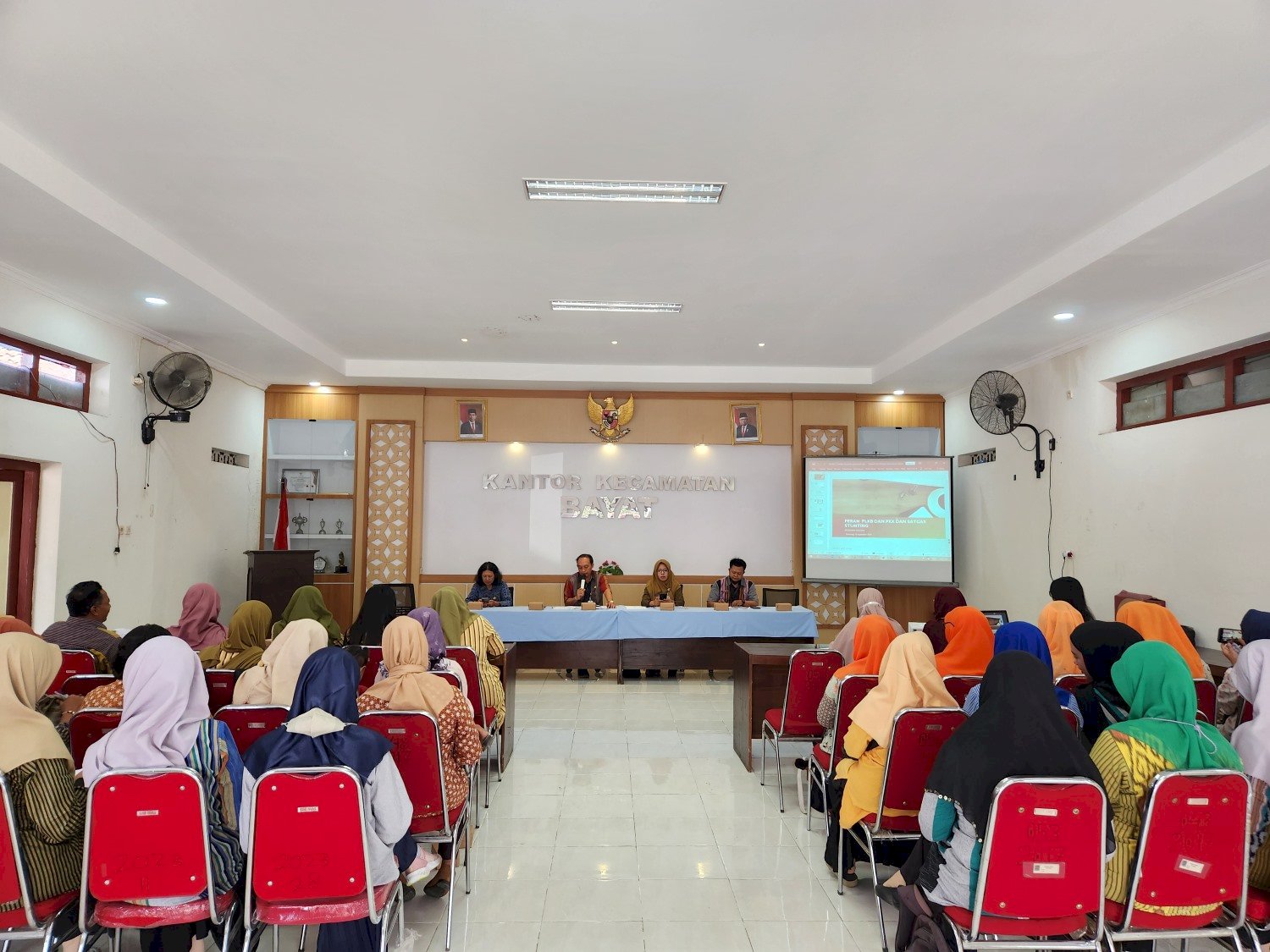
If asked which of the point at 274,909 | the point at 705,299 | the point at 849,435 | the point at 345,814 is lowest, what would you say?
the point at 274,909

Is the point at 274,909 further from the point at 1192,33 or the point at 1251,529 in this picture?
the point at 1251,529

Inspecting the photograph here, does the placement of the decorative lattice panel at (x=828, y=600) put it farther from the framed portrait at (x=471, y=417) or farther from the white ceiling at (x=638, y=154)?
the framed portrait at (x=471, y=417)

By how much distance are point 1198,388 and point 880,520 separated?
12.4 feet

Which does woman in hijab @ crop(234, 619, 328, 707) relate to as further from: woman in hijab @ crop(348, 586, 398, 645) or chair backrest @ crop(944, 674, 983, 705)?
chair backrest @ crop(944, 674, 983, 705)

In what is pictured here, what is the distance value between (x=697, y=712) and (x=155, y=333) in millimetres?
5455

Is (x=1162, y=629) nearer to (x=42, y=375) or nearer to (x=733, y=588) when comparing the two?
(x=733, y=588)

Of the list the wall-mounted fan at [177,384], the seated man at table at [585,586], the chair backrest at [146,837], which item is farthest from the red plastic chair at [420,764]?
the seated man at table at [585,586]

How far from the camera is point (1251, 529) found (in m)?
4.90

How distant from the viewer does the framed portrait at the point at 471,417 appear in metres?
9.35

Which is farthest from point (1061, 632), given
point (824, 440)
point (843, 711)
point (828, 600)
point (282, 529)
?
point (282, 529)

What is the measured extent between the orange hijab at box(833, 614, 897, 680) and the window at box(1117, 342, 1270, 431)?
3.20 meters

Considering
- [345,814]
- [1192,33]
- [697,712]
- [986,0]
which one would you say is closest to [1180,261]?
[1192,33]

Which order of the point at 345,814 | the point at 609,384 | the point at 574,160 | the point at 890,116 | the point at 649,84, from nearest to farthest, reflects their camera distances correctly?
the point at 345,814
the point at 649,84
the point at 890,116
the point at 574,160
the point at 609,384

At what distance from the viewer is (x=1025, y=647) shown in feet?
11.3
